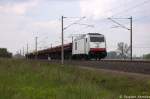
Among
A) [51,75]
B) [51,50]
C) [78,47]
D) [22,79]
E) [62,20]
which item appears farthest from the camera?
[51,50]

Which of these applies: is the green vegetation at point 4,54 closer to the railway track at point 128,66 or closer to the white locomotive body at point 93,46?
the white locomotive body at point 93,46

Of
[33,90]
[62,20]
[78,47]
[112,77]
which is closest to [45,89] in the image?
[33,90]

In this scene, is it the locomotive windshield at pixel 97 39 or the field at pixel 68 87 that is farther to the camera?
the locomotive windshield at pixel 97 39

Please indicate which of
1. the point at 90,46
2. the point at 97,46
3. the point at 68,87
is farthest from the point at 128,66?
the point at 97,46

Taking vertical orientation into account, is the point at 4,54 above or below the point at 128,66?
above

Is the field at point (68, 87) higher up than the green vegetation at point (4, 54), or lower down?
lower down

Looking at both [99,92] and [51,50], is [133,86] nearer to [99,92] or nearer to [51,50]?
[99,92]

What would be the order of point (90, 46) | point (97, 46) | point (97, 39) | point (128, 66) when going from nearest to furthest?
1. point (128, 66)
2. point (90, 46)
3. point (97, 46)
4. point (97, 39)

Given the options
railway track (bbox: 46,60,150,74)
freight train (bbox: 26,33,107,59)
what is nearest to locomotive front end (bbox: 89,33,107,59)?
freight train (bbox: 26,33,107,59)

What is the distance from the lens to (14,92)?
18844mm

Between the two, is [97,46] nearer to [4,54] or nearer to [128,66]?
[128,66]

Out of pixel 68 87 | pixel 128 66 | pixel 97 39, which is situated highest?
Answer: pixel 97 39

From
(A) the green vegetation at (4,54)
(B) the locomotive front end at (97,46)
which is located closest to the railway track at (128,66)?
(B) the locomotive front end at (97,46)

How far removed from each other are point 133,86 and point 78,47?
44449mm
